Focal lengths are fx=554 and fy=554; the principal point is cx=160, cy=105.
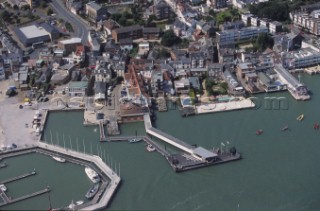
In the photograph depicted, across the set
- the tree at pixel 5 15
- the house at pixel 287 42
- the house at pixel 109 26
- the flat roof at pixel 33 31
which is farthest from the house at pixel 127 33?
the tree at pixel 5 15

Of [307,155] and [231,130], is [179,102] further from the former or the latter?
[307,155]

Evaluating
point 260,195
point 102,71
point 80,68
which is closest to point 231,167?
point 260,195

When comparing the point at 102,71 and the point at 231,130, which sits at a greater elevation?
the point at 102,71

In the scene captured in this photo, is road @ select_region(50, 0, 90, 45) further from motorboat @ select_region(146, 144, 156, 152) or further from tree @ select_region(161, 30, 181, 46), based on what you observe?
motorboat @ select_region(146, 144, 156, 152)

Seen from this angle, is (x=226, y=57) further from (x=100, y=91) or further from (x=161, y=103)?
(x=100, y=91)

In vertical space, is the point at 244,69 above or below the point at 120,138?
above

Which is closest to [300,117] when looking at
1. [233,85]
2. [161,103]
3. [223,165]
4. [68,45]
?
[233,85]

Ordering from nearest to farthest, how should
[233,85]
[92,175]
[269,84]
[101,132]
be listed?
[92,175]
[101,132]
[233,85]
[269,84]
